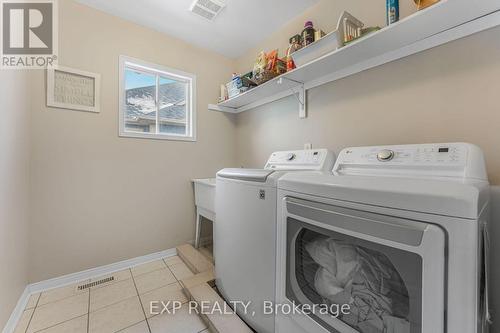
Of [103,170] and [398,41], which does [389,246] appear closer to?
[398,41]

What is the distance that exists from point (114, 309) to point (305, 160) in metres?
1.79

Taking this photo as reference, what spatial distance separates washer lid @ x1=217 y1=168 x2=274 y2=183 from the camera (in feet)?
3.80

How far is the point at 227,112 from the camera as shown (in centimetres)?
276

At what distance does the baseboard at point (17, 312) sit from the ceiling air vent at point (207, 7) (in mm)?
2648

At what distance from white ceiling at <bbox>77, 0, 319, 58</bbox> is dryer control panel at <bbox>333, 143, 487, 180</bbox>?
4.87 ft

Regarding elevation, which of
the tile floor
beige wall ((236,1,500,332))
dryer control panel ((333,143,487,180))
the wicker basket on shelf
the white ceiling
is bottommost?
the tile floor

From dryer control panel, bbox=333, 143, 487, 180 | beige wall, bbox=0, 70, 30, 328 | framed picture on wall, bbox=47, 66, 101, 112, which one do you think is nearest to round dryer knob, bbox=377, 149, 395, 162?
dryer control panel, bbox=333, 143, 487, 180

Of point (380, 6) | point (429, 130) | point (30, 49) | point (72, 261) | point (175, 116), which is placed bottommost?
point (72, 261)

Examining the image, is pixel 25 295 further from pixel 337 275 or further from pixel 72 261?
pixel 337 275

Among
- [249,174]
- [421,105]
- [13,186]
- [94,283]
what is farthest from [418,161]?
[94,283]

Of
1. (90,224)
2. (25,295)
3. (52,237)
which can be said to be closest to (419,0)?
(90,224)

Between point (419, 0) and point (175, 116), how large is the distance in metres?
2.26

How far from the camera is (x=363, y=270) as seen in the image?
2.54ft

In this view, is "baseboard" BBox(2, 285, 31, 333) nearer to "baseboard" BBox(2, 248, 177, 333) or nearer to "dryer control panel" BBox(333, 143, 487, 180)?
"baseboard" BBox(2, 248, 177, 333)
